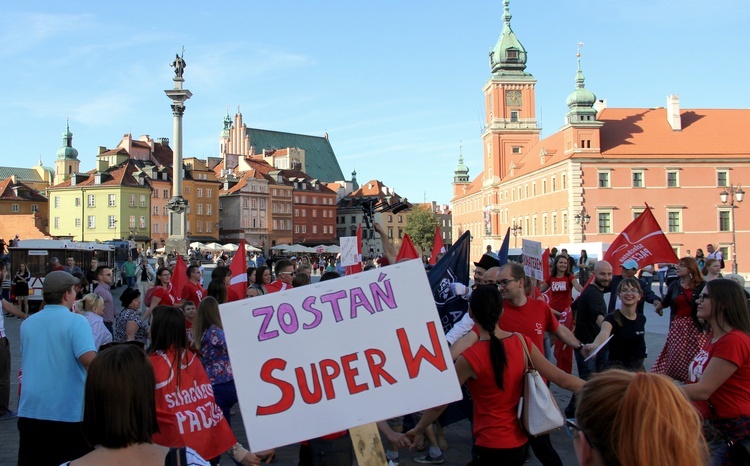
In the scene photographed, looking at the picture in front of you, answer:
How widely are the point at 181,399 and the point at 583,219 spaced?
56833 mm

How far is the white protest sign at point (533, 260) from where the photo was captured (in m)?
9.91

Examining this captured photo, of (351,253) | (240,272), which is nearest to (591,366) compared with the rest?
(240,272)

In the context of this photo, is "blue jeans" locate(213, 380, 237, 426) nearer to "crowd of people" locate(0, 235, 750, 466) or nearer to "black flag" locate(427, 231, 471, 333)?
"crowd of people" locate(0, 235, 750, 466)

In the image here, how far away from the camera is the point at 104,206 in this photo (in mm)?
80000

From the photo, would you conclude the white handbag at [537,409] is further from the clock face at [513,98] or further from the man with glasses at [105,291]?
the clock face at [513,98]

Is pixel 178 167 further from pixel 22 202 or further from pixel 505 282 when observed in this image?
pixel 505 282

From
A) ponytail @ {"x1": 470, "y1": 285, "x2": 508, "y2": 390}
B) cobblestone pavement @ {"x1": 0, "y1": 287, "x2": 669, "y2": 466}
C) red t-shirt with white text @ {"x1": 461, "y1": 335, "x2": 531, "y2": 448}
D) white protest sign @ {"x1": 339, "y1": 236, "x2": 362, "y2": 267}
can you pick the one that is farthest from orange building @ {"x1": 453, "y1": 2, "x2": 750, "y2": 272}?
red t-shirt with white text @ {"x1": 461, "y1": 335, "x2": 531, "y2": 448}

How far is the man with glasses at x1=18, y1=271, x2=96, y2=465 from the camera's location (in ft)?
15.0

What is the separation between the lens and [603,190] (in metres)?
61.8

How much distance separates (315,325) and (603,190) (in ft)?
202

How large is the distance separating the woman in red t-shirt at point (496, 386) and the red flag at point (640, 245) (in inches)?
258

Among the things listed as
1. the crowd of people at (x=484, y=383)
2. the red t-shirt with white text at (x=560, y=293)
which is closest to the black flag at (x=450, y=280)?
the crowd of people at (x=484, y=383)

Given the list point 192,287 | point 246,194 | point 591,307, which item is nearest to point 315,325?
point 591,307

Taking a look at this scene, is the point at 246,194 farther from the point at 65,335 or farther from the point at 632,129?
the point at 65,335
